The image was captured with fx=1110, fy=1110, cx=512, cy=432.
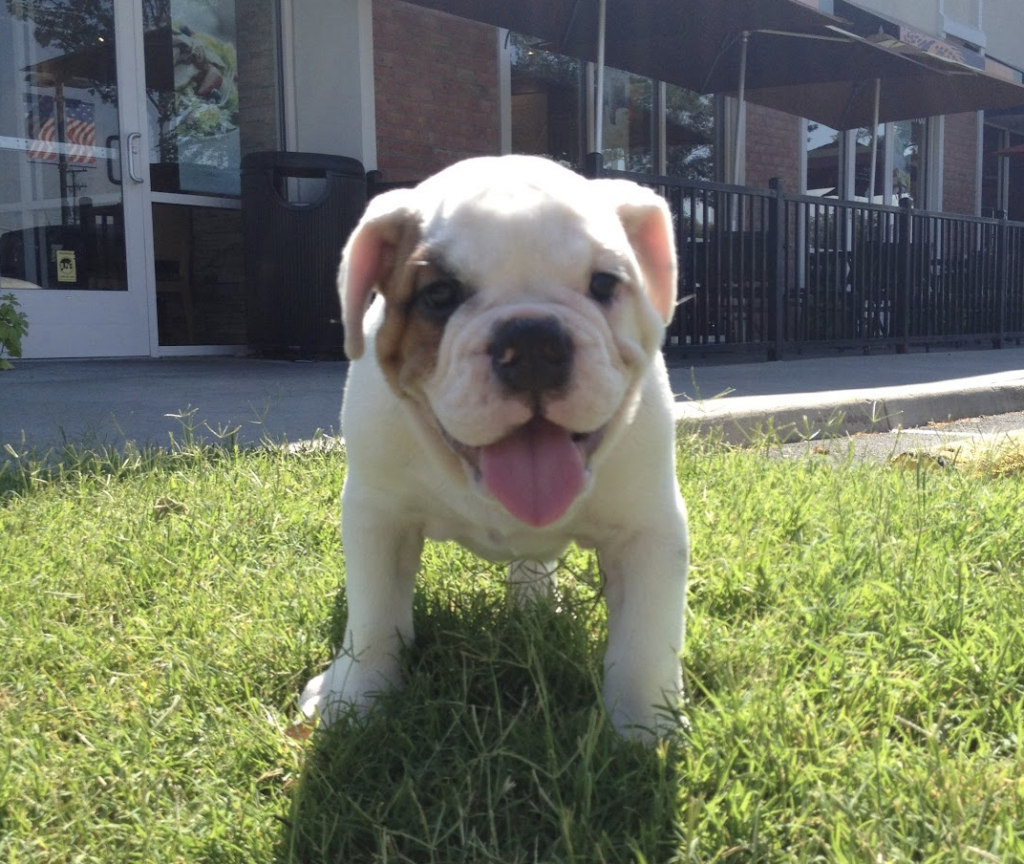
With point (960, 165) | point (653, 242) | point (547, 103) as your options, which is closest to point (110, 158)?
point (547, 103)

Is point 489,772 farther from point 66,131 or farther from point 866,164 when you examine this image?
point 866,164

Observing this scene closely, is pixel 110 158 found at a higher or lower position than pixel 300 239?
higher

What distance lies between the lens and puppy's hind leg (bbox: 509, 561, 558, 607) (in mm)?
2639

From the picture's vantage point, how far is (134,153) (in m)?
8.95

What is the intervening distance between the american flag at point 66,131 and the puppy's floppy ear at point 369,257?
7.26 metres

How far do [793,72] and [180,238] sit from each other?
672cm

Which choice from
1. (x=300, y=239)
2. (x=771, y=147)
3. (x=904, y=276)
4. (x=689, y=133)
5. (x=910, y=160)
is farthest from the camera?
(x=910, y=160)

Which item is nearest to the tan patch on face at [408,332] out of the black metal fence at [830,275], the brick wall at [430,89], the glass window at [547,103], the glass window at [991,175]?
the black metal fence at [830,275]

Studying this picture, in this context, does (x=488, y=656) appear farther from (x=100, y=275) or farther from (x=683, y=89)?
(x=683, y=89)

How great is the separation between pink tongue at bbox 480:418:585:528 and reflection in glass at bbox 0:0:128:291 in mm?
7372

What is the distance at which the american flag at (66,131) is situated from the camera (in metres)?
8.45

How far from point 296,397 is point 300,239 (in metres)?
2.95

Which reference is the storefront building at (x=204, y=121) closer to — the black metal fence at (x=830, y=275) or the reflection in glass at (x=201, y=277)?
the reflection in glass at (x=201, y=277)

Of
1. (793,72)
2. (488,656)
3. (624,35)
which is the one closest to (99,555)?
(488,656)
